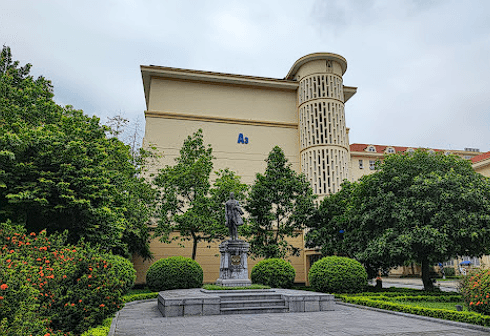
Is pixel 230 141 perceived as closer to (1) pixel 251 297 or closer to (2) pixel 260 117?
(2) pixel 260 117

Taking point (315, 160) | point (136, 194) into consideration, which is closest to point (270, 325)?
point (136, 194)

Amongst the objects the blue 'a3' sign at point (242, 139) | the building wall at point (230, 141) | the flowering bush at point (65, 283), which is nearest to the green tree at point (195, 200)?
the building wall at point (230, 141)

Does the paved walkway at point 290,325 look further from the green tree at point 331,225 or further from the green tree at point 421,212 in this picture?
the green tree at point 331,225

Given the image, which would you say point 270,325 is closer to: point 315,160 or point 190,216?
point 190,216

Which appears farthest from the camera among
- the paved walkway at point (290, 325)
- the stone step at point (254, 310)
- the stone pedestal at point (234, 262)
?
the stone pedestal at point (234, 262)

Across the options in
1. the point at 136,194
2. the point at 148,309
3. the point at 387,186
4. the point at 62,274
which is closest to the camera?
the point at 62,274

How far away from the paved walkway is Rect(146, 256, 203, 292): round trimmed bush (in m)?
4.21

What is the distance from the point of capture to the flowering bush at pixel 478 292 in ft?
26.0

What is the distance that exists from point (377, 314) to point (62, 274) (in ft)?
28.9

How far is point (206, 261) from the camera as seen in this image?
22875mm

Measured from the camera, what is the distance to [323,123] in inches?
995

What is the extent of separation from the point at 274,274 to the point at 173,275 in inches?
175

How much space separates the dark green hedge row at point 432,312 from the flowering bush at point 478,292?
239 millimetres

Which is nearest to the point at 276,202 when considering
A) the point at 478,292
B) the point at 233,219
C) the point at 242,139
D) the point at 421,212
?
the point at 233,219
